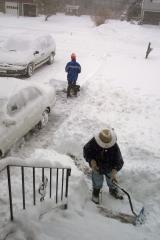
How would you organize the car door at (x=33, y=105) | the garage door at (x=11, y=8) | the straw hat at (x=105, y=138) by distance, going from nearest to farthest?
the straw hat at (x=105, y=138) < the car door at (x=33, y=105) < the garage door at (x=11, y=8)

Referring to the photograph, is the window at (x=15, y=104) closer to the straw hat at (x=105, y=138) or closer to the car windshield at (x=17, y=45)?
the straw hat at (x=105, y=138)

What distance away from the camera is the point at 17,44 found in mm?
14875

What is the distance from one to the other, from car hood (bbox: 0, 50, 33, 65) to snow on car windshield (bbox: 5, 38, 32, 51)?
0.47 metres

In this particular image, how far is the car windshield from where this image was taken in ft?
48.1

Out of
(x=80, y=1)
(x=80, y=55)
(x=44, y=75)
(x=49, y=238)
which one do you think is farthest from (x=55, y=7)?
(x=49, y=238)

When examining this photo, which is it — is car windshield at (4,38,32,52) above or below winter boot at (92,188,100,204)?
above

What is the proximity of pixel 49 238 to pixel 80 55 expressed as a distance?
15711 millimetres

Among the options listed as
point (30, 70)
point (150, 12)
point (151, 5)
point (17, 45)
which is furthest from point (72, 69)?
point (151, 5)

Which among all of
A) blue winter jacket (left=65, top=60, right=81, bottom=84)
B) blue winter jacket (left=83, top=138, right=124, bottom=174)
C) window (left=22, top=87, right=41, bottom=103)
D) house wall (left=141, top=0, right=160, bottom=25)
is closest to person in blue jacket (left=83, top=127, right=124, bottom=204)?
blue winter jacket (left=83, top=138, right=124, bottom=174)

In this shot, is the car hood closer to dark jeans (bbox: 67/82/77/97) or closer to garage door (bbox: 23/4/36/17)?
dark jeans (bbox: 67/82/77/97)

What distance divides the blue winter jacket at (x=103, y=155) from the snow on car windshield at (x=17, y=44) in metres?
10.1

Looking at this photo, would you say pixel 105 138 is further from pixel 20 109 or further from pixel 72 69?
pixel 72 69

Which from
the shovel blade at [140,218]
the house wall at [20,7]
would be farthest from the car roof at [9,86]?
the house wall at [20,7]

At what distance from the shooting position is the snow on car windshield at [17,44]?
14656 mm
